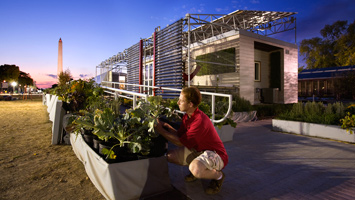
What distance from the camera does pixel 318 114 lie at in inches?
191

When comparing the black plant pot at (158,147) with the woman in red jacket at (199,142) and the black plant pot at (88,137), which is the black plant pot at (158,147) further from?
the black plant pot at (88,137)

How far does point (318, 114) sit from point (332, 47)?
34.7m

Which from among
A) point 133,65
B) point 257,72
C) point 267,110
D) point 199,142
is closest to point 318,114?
point 267,110

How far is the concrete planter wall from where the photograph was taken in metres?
3.96

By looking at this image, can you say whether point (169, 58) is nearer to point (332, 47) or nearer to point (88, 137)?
point (88, 137)

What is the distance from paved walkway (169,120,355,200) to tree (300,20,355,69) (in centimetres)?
2992

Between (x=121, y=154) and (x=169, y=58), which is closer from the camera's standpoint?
(x=121, y=154)

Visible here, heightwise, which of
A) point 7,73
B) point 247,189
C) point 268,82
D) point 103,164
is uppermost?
point 7,73

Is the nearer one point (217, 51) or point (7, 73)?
point (217, 51)

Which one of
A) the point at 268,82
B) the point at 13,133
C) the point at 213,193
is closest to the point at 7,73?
the point at 13,133

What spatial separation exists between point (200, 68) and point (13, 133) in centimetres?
772

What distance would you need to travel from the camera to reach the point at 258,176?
2271 millimetres

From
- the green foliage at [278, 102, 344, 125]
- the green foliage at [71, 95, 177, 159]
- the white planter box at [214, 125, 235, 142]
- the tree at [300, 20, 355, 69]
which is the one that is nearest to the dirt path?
the green foliage at [71, 95, 177, 159]

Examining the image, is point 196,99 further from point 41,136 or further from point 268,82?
point 268,82
